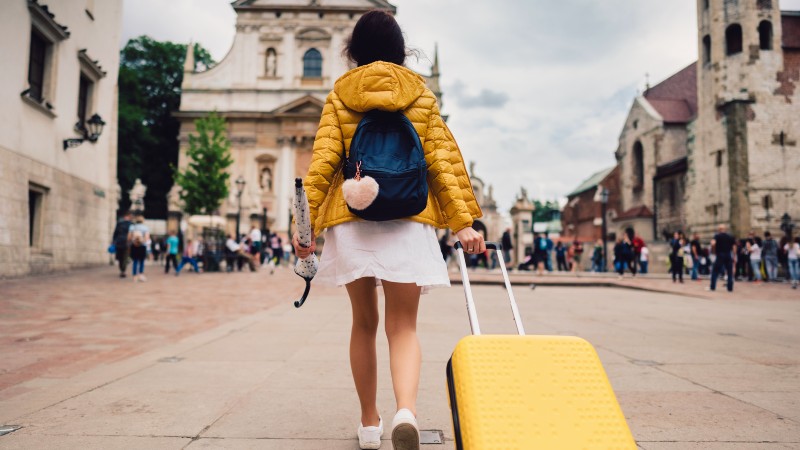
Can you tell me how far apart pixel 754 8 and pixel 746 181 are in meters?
8.85

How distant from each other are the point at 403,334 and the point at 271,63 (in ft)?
119

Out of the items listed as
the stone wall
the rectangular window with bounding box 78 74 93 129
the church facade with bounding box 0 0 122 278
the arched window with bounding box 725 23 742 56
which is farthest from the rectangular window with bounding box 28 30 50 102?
the arched window with bounding box 725 23 742 56

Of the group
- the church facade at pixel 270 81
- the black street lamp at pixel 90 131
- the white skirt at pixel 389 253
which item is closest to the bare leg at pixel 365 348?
the white skirt at pixel 389 253

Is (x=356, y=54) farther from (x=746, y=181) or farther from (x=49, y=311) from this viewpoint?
(x=746, y=181)

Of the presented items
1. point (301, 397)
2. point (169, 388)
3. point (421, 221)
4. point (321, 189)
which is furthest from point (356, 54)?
point (169, 388)

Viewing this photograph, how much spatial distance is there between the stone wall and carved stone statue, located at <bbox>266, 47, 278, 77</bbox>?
1996 cm

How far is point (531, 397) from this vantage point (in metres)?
1.57

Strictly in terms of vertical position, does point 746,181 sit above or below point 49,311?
above

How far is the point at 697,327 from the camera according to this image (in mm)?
6438

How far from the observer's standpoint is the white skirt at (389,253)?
2051 mm

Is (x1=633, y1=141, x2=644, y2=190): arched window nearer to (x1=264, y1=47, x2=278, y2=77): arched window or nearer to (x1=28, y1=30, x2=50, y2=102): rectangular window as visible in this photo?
(x1=264, y1=47, x2=278, y2=77): arched window

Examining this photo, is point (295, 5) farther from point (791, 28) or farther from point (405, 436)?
point (405, 436)

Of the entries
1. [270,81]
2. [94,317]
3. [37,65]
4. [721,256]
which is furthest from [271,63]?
[94,317]

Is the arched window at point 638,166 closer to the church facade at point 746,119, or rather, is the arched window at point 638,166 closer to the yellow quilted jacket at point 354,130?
the church facade at point 746,119
